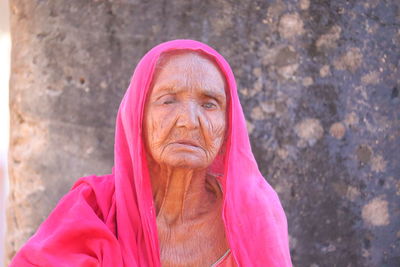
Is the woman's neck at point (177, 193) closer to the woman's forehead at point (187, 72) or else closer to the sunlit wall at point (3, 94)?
the woman's forehead at point (187, 72)

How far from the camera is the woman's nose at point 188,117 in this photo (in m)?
2.18

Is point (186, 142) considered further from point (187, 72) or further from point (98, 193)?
point (98, 193)

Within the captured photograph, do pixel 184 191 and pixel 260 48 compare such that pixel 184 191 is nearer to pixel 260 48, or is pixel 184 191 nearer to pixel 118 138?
pixel 118 138

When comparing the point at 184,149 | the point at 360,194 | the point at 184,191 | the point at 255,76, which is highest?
the point at 255,76

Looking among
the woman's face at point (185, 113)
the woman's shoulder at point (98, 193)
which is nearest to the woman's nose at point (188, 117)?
the woman's face at point (185, 113)

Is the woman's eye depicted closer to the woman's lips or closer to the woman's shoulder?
the woman's lips

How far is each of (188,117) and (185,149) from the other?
114 mm

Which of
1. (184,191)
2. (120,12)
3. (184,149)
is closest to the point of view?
(184,149)

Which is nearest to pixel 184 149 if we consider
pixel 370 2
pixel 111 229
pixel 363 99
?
pixel 111 229

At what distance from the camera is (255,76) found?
3240 millimetres

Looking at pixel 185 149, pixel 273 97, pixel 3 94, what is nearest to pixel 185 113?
pixel 185 149

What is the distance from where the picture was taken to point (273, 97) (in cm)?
324

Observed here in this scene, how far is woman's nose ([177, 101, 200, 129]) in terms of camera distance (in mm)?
2184

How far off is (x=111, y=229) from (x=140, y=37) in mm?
1289
